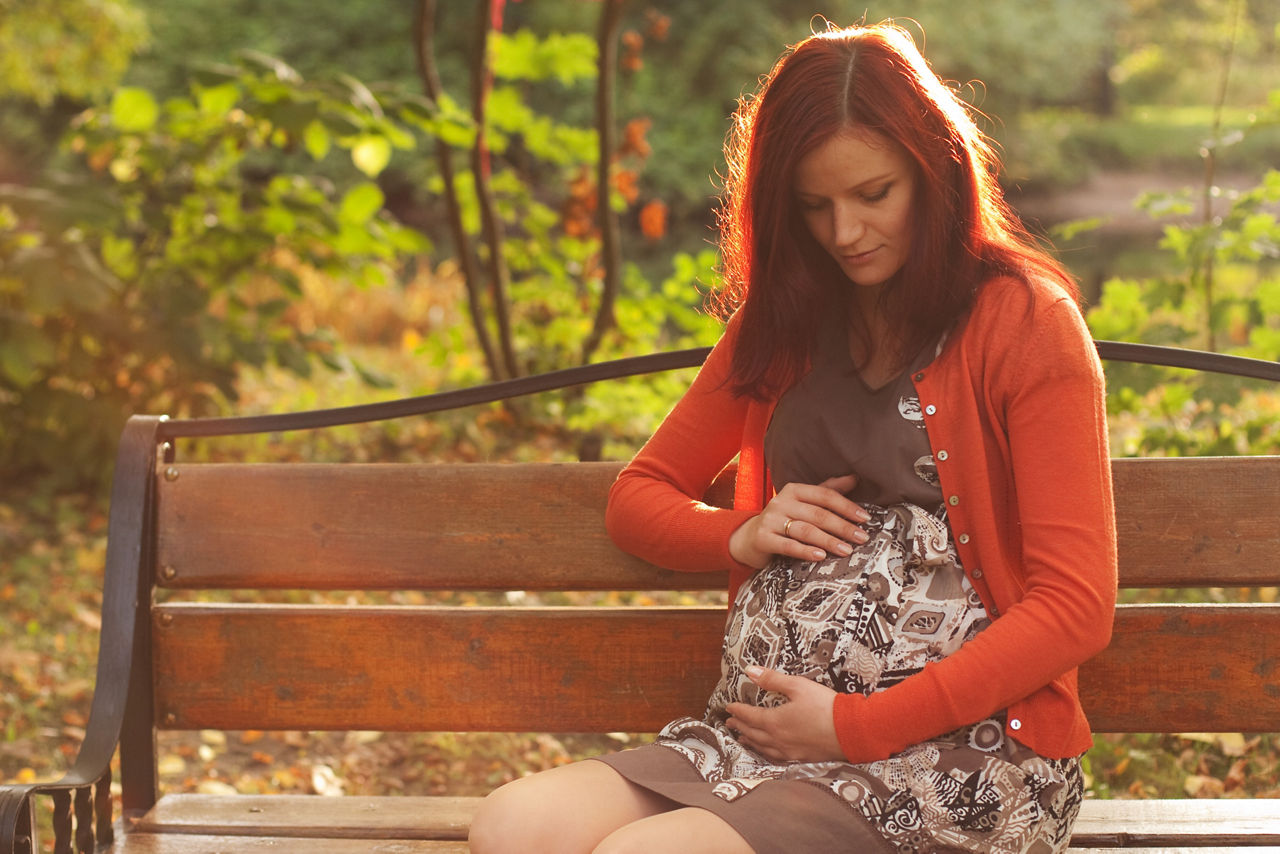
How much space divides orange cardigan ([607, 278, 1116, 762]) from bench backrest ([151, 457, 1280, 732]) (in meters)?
0.58

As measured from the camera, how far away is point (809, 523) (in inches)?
68.0

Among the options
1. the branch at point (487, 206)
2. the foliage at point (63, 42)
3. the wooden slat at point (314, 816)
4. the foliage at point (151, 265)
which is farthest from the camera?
the foliage at point (63, 42)

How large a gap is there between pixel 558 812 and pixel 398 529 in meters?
0.72

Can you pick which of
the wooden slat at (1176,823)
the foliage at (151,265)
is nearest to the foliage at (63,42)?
the foliage at (151,265)

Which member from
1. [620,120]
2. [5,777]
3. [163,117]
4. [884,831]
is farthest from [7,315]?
[620,120]

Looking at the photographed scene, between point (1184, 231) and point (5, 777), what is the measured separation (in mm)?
3364

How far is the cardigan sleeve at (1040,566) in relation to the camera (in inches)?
62.5

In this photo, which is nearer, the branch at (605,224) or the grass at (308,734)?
the grass at (308,734)

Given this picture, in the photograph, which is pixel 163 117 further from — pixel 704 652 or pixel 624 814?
pixel 624 814

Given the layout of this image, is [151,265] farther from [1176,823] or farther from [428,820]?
[1176,823]

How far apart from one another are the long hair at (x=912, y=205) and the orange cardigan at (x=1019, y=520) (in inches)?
2.5

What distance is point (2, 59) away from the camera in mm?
8023

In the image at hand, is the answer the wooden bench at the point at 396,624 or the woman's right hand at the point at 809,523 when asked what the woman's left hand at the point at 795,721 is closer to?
the woman's right hand at the point at 809,523

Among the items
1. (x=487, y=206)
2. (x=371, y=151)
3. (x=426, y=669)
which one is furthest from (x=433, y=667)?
(x=487, y=206)
